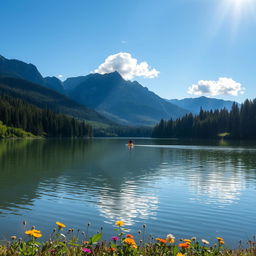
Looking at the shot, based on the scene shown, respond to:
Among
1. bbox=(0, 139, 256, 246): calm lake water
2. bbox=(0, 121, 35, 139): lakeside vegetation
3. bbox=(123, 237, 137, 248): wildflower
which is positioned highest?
bbox=(0, 121, 35, 139): lakeside vegetation

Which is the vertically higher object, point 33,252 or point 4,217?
point 33,252

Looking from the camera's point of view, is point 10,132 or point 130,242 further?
point 10,132

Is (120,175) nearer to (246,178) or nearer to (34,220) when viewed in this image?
(246,178)

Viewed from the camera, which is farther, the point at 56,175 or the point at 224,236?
the point at 56,175

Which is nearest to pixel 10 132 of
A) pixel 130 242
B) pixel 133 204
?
pixel 133 204

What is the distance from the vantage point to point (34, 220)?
20109 mm

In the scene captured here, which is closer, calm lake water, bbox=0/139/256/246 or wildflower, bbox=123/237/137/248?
wildflower, bbox=123/237/137/248

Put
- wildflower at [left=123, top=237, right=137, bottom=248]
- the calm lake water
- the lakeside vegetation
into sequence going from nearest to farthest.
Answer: wildflower at [left=123, top=237, right=137, bottom=248] → the calm lake water → the lakeside vegetation

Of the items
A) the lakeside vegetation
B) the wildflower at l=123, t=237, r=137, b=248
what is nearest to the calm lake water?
the wildflower at l=123, t=237, r=137, b=248

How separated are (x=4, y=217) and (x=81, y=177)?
797 inches

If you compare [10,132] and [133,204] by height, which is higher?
[10,132]

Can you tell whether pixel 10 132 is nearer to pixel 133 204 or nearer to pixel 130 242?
pixel 133 204

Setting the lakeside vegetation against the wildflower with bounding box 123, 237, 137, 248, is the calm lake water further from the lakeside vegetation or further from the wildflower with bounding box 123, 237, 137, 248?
the lakeside vegetation

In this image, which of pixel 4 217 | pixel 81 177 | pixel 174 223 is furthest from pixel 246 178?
pixel 4 217
